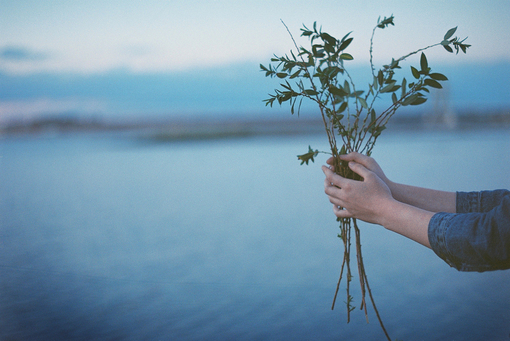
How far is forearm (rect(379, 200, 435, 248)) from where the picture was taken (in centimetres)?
84

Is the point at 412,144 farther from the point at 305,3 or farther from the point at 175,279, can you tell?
the point at 175,279

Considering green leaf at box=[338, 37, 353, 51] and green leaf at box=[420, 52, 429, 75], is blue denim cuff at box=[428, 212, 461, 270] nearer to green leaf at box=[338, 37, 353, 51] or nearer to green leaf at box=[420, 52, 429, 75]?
green leaf at box=[420, 52, 429, 75]

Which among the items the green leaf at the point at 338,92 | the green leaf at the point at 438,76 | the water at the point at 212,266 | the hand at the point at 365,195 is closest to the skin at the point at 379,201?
the hand at the point at 365,195

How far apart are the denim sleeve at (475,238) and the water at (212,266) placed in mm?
934

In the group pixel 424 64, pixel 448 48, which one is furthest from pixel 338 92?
pixel 448 48

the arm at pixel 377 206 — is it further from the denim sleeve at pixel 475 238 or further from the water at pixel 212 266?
the water at pixel 212 266

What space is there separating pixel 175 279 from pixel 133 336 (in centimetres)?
54

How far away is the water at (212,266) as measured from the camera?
5.65 feet

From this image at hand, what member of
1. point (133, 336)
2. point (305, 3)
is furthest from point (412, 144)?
point (133, 336)

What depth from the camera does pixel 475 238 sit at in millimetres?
773

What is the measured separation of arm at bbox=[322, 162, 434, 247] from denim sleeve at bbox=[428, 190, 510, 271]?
3 cm

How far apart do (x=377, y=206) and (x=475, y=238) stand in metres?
0.20

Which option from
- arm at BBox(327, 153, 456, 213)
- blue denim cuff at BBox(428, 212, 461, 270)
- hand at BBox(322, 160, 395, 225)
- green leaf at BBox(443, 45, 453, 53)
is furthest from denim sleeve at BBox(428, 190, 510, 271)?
green leaf at BBox(443, 45, 453, 53)

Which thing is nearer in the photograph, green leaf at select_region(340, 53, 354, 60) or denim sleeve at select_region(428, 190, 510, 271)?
denim sleeve at select_region(428, 190, 510, 271)
